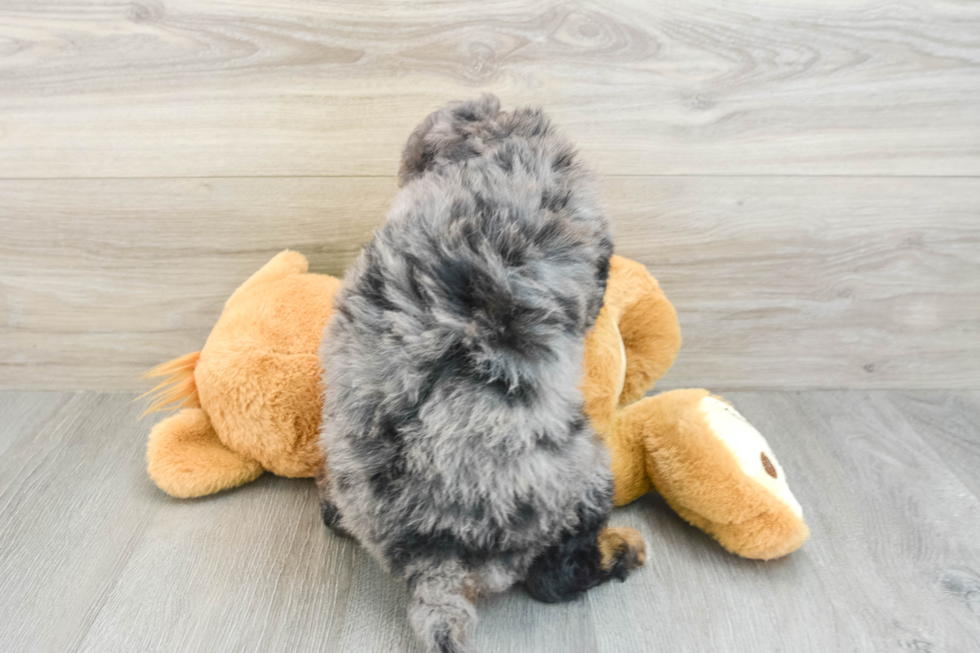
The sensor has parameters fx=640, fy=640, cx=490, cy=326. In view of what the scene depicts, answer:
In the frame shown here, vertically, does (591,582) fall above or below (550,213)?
below

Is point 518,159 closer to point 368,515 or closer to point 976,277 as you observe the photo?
point 368,515

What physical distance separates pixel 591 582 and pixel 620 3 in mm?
683

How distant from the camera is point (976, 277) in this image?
94 centimetres

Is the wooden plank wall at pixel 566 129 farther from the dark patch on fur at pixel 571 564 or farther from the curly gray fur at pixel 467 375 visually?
the dark patch on fur at pixel 571 564

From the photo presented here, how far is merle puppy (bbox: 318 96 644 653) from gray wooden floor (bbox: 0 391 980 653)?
0.36ft

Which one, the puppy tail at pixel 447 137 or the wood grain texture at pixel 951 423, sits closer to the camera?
the puppy tail at pixel 447 137

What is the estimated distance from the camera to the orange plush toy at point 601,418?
67 centimetres

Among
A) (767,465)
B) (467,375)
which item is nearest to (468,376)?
(467,375)

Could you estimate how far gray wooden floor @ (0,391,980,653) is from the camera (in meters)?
0.62

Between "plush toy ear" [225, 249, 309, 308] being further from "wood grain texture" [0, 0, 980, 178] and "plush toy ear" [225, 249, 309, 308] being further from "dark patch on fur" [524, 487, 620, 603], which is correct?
"dark patch on fur" [524, 487, 620, 603]

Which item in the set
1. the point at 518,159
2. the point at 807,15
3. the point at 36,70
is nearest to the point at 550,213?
the point at 518,159

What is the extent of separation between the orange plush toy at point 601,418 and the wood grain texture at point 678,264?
0.14m

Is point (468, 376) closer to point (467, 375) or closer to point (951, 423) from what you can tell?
point (467, 375)

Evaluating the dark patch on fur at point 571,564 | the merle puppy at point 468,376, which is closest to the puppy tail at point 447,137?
the merle puppy at point 468,376
